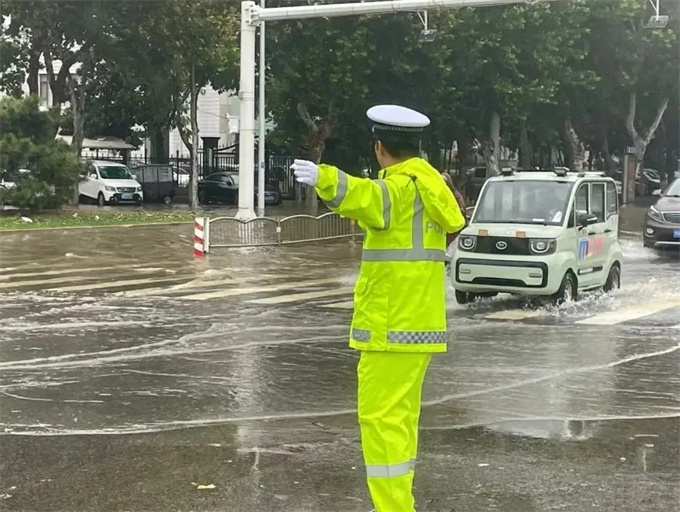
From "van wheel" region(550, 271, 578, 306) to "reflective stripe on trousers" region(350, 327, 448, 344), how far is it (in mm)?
8506

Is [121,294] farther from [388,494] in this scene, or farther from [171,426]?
[388,494]

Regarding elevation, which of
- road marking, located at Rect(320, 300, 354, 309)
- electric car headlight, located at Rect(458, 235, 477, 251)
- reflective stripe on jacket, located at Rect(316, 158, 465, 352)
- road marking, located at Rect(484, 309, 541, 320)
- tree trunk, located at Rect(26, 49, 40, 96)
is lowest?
road marking, located at Rect(320, 300, 354, 309)

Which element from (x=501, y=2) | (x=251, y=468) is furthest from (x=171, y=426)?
(x=501, y=2)

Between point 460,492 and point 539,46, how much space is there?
1373 inches

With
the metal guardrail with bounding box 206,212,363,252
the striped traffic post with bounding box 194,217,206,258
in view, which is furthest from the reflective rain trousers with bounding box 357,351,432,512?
the metal guardrail with bounding box 206,212,363,252

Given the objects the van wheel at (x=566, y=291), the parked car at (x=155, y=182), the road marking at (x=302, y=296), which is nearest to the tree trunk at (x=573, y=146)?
the parked car at (x=155, y=182)

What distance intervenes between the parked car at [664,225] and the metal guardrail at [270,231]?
6211mm

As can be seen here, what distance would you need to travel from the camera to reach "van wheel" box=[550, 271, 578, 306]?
12.8 metres

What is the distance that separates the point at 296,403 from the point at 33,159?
2133 centimetres

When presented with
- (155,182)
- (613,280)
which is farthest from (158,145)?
(613,280)

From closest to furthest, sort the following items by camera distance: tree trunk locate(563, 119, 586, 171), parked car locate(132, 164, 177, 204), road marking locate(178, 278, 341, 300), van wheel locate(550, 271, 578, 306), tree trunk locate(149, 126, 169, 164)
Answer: van wheel locate(550, 271, 578, 306)
road marking locate(178, 278, 341, 300)
parked car locate(132, 164, 177, 204)
tree trunk locate(563, 119, 586, 171)
tree trunk locate(149, 126, 169, 164)

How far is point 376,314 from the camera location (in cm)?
441

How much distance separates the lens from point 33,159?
26922mm

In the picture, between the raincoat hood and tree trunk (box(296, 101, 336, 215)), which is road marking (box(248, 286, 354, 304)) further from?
tree trunk (box(296, 101, 336, 215))
